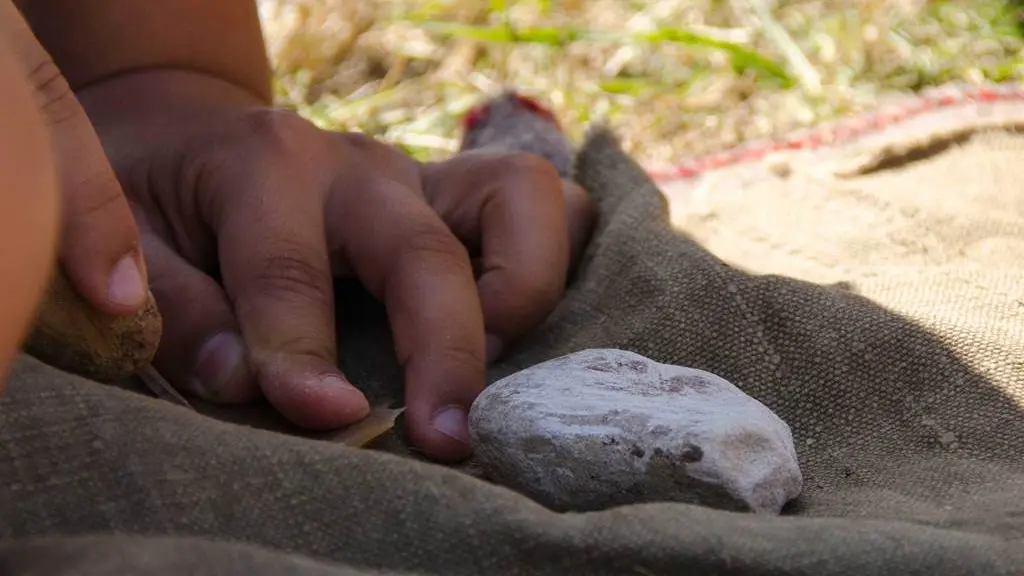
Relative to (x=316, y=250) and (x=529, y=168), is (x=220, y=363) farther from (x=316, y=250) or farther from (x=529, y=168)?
(x=529, y=168)

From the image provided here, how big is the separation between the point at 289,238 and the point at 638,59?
1.82m

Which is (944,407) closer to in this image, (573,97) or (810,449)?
(810,449)

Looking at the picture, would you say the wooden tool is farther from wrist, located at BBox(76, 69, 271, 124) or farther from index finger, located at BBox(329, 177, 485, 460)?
wrist, located at BBox(76, 69, 271, 124)

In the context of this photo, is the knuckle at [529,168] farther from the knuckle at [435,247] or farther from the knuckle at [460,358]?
the knuckle at [460,358]

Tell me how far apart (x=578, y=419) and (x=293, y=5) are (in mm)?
2266

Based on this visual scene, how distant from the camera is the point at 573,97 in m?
2.72

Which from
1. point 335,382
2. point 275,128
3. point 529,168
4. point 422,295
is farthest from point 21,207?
point 529,168

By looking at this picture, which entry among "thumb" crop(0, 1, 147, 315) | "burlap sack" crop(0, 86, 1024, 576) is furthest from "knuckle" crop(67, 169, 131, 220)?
"burlap sack" crop(0, 86, 1024, 576)

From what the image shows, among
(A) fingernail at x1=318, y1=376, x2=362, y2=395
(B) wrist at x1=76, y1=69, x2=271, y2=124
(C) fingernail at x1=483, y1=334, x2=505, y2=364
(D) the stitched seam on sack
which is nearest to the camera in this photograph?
(A) fingernail at x1=318, y1=376, x2=362, y2=395

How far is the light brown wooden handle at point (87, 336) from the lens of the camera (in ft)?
3.23

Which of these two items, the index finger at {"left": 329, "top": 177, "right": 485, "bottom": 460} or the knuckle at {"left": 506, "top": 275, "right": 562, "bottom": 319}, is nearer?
the index finger at {"left": 329, "top": 177, "right": 485, "bottom": 460}

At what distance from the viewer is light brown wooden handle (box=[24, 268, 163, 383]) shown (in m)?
0.98

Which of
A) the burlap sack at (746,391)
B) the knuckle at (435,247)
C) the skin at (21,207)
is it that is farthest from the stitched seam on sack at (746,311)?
the skin at (21,207)

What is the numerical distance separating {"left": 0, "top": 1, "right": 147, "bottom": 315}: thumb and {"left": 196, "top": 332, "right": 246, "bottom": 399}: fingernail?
0.68ft
